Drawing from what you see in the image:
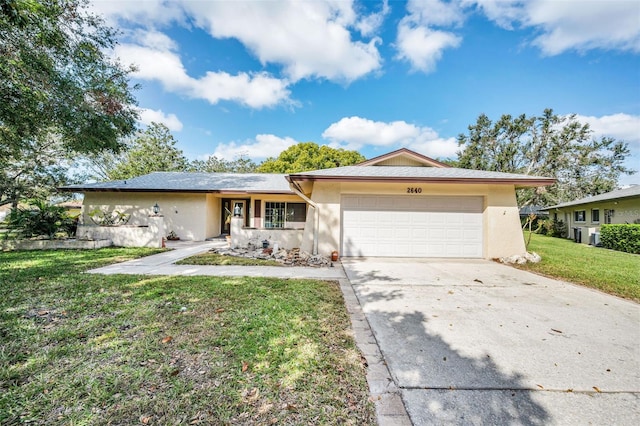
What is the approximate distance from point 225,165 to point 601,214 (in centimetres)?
3745

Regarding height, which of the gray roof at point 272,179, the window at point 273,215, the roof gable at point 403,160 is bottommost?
the window at point 273,215

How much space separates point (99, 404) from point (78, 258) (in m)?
7.70

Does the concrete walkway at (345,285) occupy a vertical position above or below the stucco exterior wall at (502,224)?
below

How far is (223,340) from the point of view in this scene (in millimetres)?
2811

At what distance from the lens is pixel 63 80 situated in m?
8.15

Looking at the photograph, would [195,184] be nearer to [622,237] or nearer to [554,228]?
[622,237]

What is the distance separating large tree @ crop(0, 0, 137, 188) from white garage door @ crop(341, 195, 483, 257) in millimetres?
9587

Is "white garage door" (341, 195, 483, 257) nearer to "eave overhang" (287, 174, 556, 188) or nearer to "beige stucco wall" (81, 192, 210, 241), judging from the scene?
"eave overhang" (287, 174, 556, 188)

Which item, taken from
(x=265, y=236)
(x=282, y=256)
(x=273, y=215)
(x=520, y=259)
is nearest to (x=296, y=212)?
(x=273, y=215)

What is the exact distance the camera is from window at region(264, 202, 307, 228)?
12.0m

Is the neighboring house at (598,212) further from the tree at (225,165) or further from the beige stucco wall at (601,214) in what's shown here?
the tree at (225,165)

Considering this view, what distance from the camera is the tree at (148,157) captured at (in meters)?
22.6

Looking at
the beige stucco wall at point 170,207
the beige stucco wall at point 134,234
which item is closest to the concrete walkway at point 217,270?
the beige stucco wall at point 134,234

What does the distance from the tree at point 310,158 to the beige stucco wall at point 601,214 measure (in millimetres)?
17349
